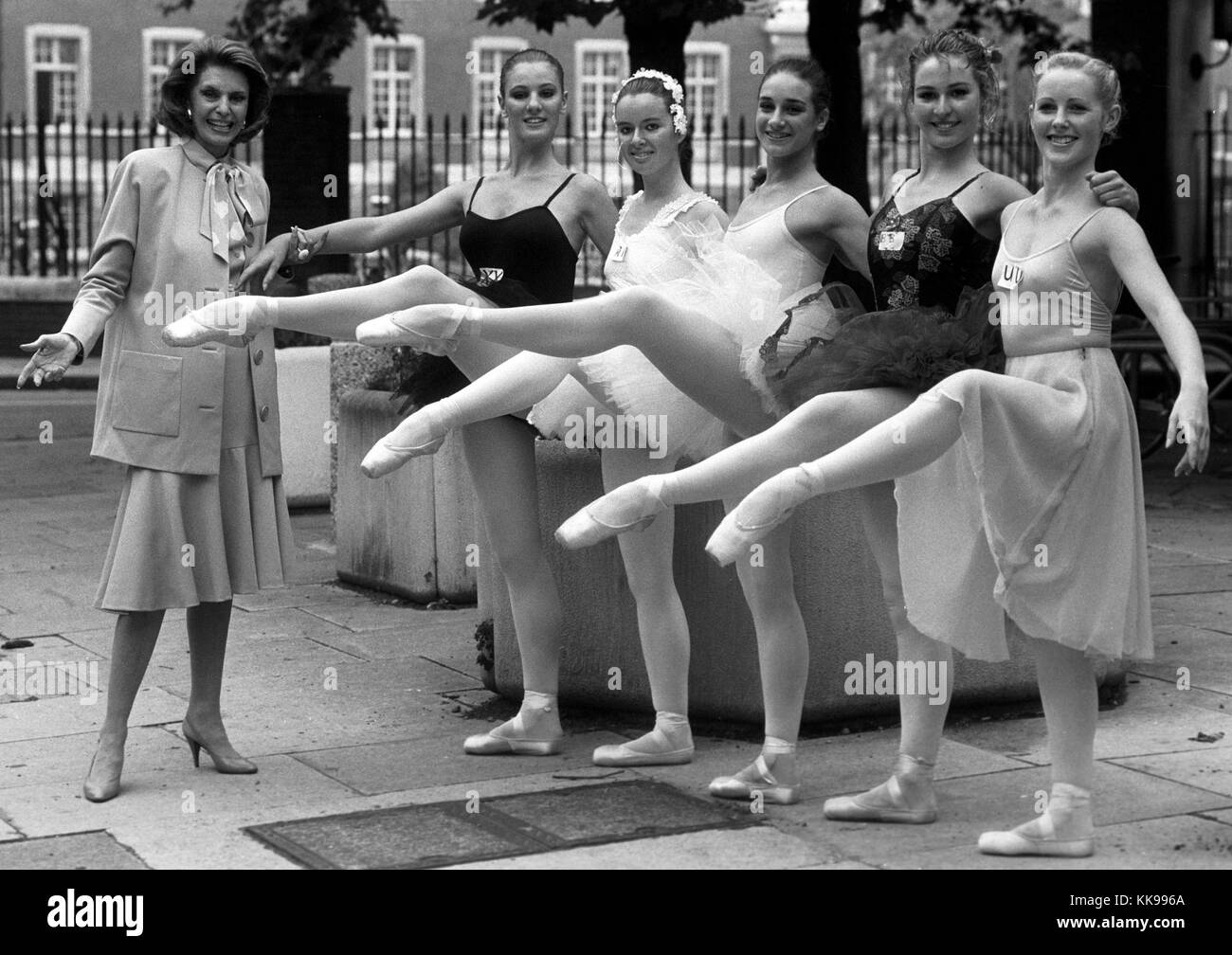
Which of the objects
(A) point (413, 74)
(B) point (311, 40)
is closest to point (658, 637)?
(B) point (311, 40)

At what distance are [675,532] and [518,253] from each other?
3.27 ft

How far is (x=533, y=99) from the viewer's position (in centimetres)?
546

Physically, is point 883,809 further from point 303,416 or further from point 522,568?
point 303,416

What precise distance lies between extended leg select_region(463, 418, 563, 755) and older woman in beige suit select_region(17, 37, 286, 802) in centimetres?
65

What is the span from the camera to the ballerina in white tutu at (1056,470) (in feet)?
14.0

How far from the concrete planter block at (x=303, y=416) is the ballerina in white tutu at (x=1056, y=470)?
6.15m

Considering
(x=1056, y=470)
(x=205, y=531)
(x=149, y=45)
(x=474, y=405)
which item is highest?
(x=149, y=45)

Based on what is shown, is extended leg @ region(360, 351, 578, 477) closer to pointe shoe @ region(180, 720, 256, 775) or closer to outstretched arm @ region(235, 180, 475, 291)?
outstretched arm @ region(235, 180, 475, 291)

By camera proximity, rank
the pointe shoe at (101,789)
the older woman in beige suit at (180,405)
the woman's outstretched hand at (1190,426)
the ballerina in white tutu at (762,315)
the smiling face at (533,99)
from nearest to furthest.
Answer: the woman's outstretched hand at (1190,426) → the ballerina in white tutu at (762,315) → the pointe shoe at (101,789) → the older woman in beige suit at (180,405) → the smiling face at (533,99)

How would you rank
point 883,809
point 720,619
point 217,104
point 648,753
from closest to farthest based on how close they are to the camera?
point 883,809 < point 217,104 < point 648,753 < point 720,619

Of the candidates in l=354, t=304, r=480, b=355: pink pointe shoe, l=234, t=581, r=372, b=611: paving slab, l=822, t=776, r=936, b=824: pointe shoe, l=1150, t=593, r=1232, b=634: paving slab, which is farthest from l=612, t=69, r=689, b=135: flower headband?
l=234, t=581, r=372, b=611: paving slab

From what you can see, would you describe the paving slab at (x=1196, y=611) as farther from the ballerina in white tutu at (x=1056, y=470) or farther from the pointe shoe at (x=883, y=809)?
the ballerina in white tutu at (x=1056, y=470)

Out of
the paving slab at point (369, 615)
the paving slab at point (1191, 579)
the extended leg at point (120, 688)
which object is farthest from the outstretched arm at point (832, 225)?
the paving slab at point (1191, 579)
